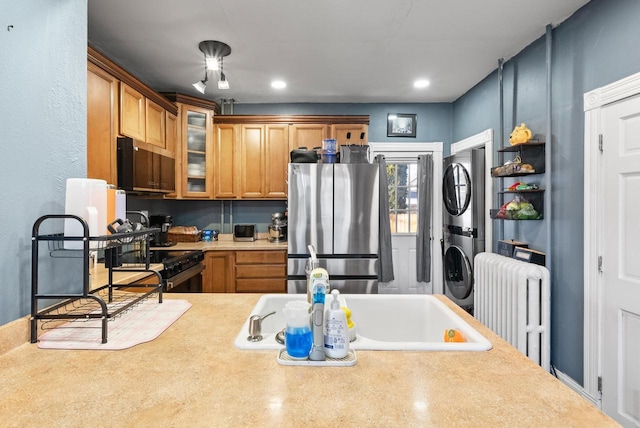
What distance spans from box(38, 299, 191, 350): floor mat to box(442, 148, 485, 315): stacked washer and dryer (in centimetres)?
272

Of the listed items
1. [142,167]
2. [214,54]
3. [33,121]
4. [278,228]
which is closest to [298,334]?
[33,121]

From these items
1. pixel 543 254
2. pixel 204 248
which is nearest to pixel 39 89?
pixel 204 248

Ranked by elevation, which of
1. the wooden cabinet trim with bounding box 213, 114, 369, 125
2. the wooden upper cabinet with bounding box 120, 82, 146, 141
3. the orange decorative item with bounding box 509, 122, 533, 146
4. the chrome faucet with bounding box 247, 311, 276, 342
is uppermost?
the wooden cabinet trim with bounding box 213, 114, 369, 125

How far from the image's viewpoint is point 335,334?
92 cm

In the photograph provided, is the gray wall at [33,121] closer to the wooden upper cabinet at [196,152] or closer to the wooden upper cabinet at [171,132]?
the wooden upper cabinet at [171,132]

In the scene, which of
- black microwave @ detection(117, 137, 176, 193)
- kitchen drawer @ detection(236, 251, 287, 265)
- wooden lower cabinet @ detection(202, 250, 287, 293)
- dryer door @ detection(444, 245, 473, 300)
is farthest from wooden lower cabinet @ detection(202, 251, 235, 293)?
dryer door @ detection(444, 245, 473, 300)

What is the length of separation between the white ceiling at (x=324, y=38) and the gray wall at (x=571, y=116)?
188 mm

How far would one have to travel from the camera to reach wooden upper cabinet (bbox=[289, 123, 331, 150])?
3779mm

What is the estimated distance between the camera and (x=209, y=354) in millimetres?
952

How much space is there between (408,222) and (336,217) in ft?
4.73

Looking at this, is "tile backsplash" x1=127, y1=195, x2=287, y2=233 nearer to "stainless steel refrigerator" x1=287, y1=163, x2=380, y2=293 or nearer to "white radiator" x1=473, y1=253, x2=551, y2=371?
"stainless steel refrigerator" x1=287, y1=163, x2=380, y2=293

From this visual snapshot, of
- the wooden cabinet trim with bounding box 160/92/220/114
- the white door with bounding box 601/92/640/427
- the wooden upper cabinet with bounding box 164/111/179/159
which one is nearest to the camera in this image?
the white door with bounding box 601/92/640/427

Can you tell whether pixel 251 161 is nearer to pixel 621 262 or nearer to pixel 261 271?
pixel 261 271

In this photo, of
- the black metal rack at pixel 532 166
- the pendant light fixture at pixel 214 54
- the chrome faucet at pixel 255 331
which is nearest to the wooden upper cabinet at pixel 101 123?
the pendant light fixture at pixel 214 54
